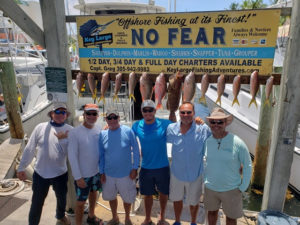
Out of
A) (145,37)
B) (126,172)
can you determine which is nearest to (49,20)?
(145,37)

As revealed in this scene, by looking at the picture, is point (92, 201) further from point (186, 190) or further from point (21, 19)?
point (21, 19)

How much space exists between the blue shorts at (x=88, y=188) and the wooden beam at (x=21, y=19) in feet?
6.06

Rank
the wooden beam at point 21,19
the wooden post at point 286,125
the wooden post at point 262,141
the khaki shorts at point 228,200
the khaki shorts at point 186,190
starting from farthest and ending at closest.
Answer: the wooden post at point 262,141, the khaki shorts at point 186,190, the wooden beam at point 21,19, the khaki shorts at point 228,200, the wooden post at point 286,125

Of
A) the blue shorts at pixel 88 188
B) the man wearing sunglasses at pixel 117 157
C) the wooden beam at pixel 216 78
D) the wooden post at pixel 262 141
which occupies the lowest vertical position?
the wooden post at pixel 262 141

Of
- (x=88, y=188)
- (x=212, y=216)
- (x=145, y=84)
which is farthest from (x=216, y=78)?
(x=88, y=188)

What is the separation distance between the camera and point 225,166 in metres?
2.49

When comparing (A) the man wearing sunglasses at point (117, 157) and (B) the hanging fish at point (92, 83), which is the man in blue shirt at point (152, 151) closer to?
(A) the man wearing sunglasses at point (117, 157)

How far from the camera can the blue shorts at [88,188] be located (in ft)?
9.20

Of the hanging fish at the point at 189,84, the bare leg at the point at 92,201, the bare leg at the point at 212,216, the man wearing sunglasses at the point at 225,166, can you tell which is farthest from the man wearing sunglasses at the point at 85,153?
the bare leg at the point at 212,216

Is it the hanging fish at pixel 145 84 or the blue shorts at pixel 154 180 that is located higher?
the hanging fish at pixel 145 84

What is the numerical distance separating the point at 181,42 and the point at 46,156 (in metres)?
2.15

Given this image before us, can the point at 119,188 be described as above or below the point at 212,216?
above

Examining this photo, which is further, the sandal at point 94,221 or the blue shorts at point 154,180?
the sandal at point 94,221

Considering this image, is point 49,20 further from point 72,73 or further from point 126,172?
point 126,172
